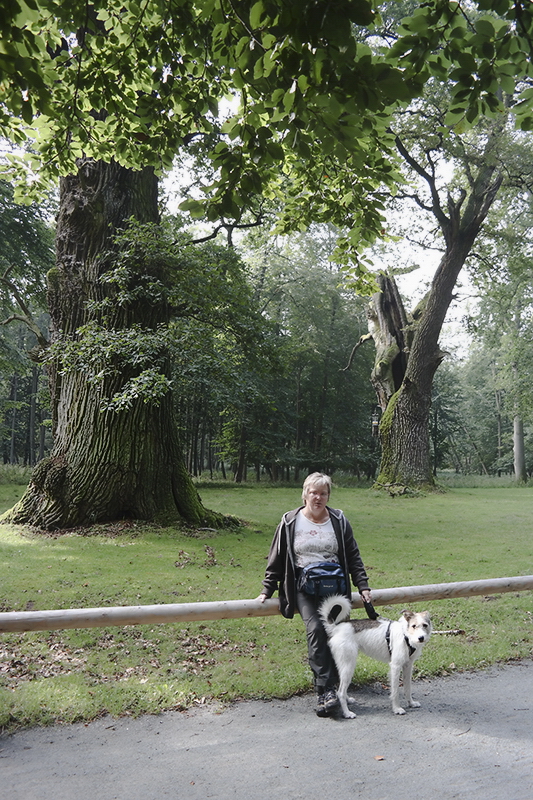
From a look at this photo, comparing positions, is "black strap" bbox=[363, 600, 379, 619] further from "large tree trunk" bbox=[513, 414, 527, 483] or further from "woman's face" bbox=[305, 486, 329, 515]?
"large tree trunk" bbox=[513, 414, 527, 483]

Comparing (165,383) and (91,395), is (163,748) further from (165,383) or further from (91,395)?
(91,395)

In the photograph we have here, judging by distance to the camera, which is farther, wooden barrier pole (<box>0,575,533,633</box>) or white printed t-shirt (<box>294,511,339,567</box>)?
white printed t-shirt (<box>294,511,339,567</box>)

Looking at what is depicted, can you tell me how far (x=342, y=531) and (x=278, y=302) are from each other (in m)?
26.1

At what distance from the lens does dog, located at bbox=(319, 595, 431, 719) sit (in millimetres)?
4168

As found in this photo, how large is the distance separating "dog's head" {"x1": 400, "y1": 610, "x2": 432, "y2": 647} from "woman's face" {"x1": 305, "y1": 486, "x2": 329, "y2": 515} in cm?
100

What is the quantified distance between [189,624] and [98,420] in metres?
5.40

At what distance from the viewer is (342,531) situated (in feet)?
15.2

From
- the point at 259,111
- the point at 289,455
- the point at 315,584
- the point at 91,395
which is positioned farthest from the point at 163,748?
the point at 289,455

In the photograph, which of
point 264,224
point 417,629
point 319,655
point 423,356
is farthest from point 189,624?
point 423,356

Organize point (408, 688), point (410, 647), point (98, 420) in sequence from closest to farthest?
point (410, 647) < point (408, 688) < point (98, 420)

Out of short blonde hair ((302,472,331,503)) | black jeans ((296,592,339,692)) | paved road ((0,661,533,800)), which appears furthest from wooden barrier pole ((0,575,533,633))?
short blonde hair ((302,472,331,503))

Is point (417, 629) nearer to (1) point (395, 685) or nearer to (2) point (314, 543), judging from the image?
(1) point (395, 685)

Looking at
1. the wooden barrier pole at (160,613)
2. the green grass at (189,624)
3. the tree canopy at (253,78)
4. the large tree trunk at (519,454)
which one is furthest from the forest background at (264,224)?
the large tree trunk at (519,454)

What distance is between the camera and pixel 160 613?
161 inches
